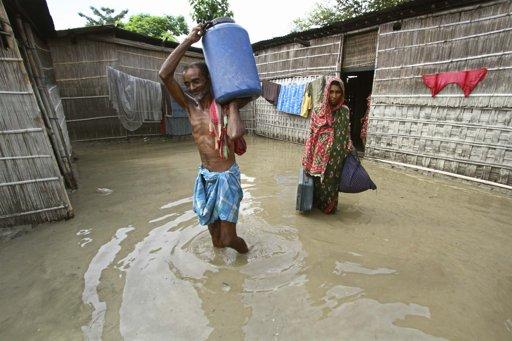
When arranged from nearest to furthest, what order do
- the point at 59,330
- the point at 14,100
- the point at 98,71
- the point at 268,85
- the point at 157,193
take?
the point at 59,330, the point at 14,100, the point at 157,193, the point at 98,71, the point at 268,85

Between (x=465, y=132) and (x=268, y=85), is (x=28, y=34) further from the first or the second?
(x=465, y=132)

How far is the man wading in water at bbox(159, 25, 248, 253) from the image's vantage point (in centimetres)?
226

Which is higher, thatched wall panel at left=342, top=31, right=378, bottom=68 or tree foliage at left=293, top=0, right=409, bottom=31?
tree foliage at left=293, top=0, right=409, bottom=31

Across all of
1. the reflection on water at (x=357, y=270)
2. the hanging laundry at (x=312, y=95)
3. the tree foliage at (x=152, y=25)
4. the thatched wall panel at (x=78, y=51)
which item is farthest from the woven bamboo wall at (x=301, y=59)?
the tree foliage at (x=152, y=25)

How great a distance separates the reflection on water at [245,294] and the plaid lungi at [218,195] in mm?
547

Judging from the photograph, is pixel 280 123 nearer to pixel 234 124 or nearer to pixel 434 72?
pixel 434 72

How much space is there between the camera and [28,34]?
5328 mm

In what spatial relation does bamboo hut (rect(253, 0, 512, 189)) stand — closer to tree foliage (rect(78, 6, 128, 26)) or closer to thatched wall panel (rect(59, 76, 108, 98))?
thatched wall panel (rect(59, 76, 108, 98))

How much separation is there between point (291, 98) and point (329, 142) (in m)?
6.48

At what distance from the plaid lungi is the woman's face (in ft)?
5.59

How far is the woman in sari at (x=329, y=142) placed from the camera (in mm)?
3648

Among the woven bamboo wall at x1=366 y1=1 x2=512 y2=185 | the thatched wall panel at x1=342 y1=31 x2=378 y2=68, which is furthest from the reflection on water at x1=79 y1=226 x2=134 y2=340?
the thatched wall panel at x1=342 y1=31 x2=378 y2=68

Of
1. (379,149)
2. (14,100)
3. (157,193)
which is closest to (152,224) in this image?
(157,193)

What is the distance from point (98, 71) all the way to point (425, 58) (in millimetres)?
8839
